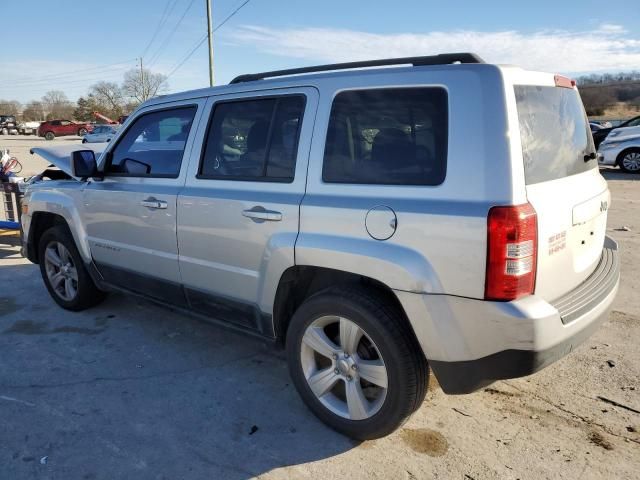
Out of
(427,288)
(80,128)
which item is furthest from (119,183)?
(80,128)

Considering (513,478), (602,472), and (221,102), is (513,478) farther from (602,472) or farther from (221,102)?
(221,102)

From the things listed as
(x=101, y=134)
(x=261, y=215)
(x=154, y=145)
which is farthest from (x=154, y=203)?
(x=101, y=134)

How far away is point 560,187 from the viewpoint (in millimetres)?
2504

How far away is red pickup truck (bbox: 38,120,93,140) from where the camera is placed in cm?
4800

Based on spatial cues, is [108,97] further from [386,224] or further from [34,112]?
[386,224]

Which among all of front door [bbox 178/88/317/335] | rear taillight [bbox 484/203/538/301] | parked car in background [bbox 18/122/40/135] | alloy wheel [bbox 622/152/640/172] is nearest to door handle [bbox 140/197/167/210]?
front door [bbox 178/88/317/335]

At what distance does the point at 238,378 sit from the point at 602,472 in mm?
2231

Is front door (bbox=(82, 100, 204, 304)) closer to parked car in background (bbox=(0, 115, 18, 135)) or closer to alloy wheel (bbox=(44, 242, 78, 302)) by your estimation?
alloy wheel (bbox=(44, 242, 78, 302))

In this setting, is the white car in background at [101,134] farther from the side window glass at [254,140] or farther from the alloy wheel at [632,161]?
the side window glass at [254,140]

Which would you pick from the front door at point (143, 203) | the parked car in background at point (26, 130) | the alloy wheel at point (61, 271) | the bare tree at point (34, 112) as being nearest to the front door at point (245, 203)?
the front door at point (143, 203)

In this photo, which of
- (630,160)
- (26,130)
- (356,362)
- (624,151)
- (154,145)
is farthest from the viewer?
(26,130)

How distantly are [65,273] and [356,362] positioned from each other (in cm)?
333

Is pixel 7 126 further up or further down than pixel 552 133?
further up

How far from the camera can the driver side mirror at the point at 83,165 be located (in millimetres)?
4078
